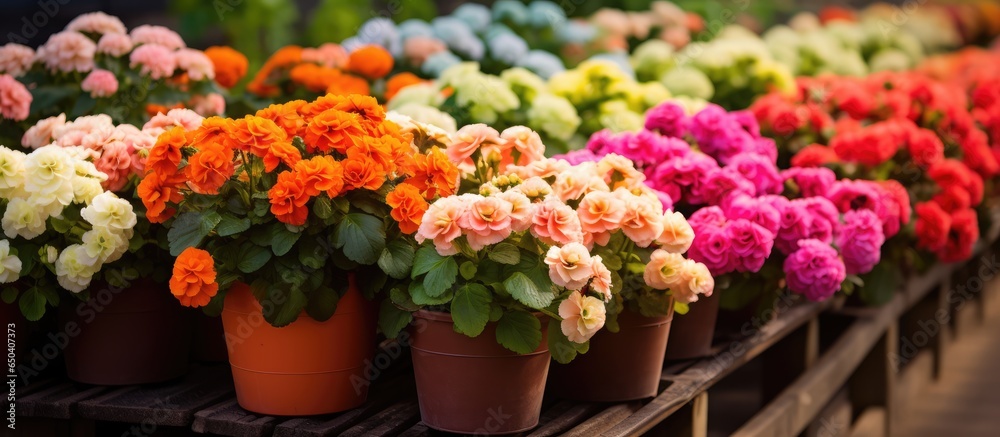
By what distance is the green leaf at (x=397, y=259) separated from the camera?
1897 millimetres

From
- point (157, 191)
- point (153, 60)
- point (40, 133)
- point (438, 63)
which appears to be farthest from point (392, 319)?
point (438, 63)

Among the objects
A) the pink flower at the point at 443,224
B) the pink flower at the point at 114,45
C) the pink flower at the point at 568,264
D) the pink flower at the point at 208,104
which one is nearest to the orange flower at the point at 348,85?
the pink flower at the point at 208,104

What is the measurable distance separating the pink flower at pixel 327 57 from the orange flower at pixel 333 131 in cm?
158

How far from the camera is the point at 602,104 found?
345 centimetres

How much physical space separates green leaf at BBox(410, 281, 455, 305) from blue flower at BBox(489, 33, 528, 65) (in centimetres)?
243

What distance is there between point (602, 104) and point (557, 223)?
1.63 m

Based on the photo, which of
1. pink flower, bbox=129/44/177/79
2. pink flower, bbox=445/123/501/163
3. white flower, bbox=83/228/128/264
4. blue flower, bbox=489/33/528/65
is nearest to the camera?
white flower, bbox=83/228/128/264

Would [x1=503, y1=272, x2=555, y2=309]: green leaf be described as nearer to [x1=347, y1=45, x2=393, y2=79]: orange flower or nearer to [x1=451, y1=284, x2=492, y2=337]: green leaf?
[x1=451, y1=284, x2=492, y2=337]: green leaf

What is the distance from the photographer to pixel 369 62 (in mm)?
3479

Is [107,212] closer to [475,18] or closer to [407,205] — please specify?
[407,205]

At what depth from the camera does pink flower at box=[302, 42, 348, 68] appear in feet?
11.4

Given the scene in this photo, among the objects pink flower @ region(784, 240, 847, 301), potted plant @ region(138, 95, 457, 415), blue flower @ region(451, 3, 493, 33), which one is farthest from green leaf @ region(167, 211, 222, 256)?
blue flower @ region(451, 3, 493, 33)

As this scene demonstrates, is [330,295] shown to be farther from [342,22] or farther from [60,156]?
[342,22]

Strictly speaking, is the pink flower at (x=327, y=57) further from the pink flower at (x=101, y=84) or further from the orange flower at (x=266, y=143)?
the orange flower at (x=266, y=143)
